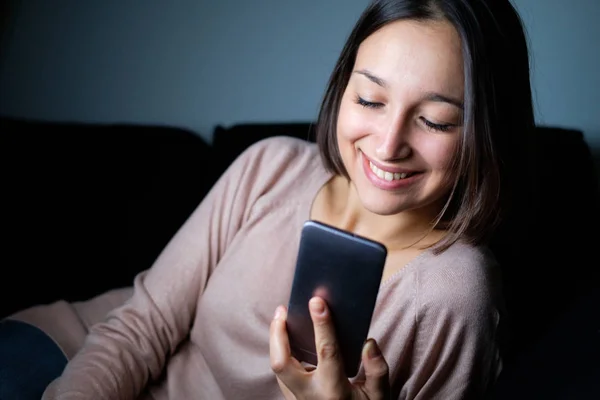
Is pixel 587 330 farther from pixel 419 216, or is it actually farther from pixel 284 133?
pixel 284 133

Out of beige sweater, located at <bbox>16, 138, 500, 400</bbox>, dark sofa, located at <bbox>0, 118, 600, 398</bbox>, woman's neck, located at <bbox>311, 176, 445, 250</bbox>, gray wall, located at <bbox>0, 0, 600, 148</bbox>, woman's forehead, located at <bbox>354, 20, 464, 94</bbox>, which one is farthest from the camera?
gray wall, located at <bbox>0, 0, 600, 148</bbox>

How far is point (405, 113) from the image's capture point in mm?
918

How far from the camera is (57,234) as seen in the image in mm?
1562

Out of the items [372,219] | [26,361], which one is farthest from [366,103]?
[26,361]

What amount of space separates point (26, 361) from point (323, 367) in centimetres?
65

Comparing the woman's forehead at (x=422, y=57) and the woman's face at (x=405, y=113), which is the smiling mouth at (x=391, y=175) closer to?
the woman's face at (x=405, y=113)

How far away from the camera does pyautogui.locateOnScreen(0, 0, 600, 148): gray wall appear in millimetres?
1729

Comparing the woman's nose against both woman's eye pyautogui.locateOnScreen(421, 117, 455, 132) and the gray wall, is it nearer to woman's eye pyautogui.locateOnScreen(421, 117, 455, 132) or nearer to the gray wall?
woman's eye pyautogui.locateOnScreen(421, 117, 455, 132)

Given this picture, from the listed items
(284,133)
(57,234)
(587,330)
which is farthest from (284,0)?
(587,330)

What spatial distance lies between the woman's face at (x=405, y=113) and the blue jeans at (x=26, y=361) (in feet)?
2.27

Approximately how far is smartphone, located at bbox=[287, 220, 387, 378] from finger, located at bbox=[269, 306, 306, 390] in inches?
0.6

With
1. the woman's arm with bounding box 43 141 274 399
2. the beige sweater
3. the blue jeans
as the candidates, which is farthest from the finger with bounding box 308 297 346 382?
the blue jeans

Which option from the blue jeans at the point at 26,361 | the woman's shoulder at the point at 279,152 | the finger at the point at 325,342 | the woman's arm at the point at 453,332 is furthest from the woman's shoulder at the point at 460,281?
the blue jeans at the point at 26,361

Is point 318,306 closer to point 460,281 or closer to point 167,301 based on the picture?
point 460,281
